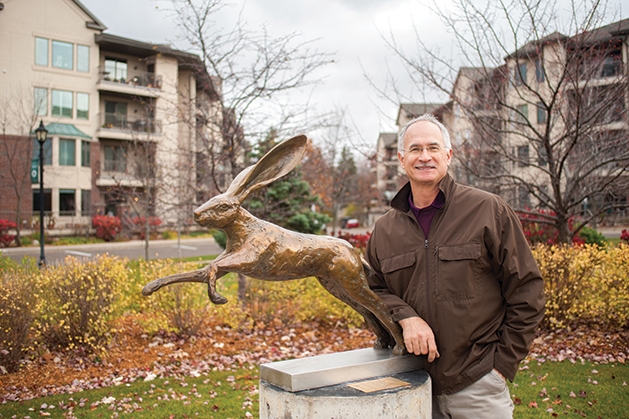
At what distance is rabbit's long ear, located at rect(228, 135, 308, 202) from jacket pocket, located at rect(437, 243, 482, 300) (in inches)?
36.5

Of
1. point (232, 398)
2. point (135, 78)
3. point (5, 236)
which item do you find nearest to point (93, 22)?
point (135, 78)

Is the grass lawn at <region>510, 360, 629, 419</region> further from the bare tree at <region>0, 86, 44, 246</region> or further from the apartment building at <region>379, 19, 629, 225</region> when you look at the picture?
the bare tree at <region>0, 86, 44, 246</region>

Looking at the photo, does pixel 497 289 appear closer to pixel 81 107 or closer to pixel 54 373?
pixel 54 373

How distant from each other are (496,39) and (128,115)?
1126 inches

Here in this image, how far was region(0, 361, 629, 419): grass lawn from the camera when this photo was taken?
17.1 ft

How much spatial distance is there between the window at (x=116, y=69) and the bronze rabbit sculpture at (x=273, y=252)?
1266 inches

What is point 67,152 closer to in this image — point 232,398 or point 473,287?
point 232,398

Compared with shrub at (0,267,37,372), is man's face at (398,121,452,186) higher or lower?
higher

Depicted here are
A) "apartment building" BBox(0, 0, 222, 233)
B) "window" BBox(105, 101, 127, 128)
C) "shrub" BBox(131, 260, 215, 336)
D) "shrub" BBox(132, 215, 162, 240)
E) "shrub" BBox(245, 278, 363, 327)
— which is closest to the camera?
"shrub" BBox(131, 260, 215, 336)

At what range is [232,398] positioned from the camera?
226 inches

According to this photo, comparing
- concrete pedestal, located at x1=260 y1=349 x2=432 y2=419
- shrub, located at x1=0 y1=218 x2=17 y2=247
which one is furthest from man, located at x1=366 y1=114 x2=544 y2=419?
shrub, located at x1=0 y1=218 x2=17 y2=247

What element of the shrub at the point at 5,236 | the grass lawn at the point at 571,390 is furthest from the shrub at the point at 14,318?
the shrub at the point at 5,236

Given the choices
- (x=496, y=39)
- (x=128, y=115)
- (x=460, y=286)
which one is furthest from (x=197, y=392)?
(x=128, y=115)

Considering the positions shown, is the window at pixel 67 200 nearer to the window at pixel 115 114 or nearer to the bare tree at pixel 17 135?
the bare tree at pixel 17 135
